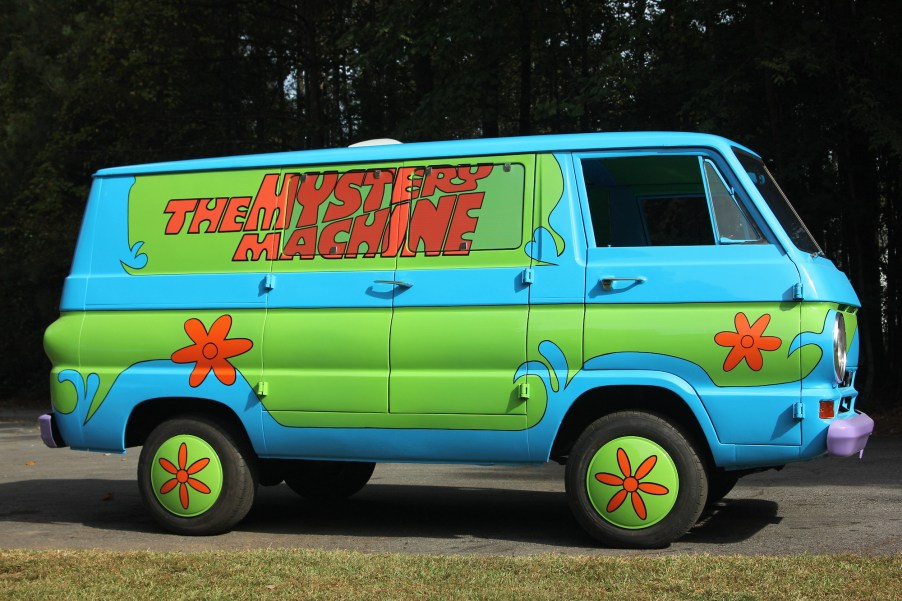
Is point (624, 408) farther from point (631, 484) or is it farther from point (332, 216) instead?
point (332, 216)

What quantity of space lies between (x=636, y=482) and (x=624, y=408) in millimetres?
530

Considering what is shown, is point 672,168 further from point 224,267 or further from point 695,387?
point 224,267

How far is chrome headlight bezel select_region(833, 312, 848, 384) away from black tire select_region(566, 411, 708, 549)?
96cm

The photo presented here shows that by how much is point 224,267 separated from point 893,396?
42.3 feet

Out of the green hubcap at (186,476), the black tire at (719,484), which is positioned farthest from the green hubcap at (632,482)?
the green hubcap at (186,476)

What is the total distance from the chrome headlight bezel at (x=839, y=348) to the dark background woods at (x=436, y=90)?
30.1 ft

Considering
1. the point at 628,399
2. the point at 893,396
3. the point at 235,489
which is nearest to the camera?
the point at 628,399

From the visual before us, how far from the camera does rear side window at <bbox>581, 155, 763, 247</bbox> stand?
698cm

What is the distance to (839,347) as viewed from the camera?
22.3 ft

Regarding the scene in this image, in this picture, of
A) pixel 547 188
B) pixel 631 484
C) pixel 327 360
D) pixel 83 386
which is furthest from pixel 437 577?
pixel 83 386

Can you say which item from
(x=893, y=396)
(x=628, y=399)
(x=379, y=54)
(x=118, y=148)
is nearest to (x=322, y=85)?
(x=118, y=148)

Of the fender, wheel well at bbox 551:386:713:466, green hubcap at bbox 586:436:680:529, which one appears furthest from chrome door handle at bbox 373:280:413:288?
green hubcap at bbox 586:436:680:529

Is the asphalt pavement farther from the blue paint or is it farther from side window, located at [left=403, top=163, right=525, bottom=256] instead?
side window, located at [left=403, top=163, right=525, bottom=256]

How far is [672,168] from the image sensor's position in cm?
736
